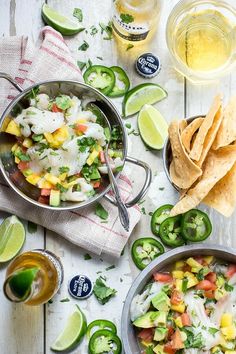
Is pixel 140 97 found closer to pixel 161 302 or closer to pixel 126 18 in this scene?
pixel 126 18

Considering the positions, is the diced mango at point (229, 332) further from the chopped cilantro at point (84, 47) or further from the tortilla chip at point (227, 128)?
the chopped cilantro at point (84, 47)

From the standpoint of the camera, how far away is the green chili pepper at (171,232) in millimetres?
2148

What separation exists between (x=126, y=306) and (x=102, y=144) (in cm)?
45

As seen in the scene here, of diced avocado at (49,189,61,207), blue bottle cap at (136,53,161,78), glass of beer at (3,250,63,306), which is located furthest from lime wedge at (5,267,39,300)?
blue bottle cap at (136,53,161,78)

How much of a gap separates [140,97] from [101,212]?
1.15ft

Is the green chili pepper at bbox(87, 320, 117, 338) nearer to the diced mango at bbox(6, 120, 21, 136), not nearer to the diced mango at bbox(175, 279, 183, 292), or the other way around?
the diced mango at bbox(175, 279, 183, 292)

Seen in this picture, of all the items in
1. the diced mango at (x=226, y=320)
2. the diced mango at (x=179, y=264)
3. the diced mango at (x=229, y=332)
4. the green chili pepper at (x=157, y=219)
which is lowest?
the diced mango at (x=229, y=332)

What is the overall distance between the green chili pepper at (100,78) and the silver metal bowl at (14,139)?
0.24 feet

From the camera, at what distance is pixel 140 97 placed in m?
2.19

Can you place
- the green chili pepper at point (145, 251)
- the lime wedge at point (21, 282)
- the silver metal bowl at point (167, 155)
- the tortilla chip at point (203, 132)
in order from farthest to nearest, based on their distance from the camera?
the green chili pepper at point (145, 251)
the silver metal bowl at point (167, 155)
the tortilla chip at point (203, 132)
the lime wedge at point (21, 282)

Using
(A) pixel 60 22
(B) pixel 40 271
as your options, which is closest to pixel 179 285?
(B) pixel 40 271

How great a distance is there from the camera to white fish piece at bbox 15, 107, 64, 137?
2.04m

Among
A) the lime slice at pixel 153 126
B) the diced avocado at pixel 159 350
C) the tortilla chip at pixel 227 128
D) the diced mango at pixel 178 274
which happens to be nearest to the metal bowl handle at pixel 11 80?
the lime slice at pixel 153 126

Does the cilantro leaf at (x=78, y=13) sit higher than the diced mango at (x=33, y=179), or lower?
higher
